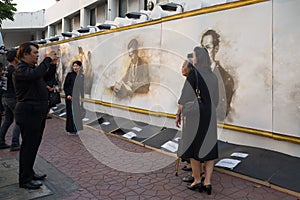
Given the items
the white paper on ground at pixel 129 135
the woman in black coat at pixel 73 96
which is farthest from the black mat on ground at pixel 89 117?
the white paper on ground at pixel 129 135

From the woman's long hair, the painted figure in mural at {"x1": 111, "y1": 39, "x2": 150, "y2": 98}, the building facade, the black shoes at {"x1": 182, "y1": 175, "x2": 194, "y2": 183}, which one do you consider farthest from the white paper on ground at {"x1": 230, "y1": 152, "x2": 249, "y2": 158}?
the painted figure in mural at {"x1": 111, "y1": 39, "x2": 150, "y2": 98}

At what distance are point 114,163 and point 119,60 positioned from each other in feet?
12.7

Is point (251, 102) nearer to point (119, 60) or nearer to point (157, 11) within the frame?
point (157, 11)

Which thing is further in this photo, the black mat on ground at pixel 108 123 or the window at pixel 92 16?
the window at pixel 92 16

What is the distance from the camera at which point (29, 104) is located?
3.54 metres

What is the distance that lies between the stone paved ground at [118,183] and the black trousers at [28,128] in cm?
39

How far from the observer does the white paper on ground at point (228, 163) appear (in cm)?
417

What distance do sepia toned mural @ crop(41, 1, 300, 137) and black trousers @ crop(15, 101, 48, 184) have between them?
10.0ft

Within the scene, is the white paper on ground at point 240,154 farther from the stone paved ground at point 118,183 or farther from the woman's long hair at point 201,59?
the woman's long hair at point 201,59

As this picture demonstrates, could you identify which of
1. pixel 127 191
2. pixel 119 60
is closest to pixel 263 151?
pixel 127 191

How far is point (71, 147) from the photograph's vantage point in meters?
5.71

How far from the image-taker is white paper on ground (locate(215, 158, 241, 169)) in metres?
4.17

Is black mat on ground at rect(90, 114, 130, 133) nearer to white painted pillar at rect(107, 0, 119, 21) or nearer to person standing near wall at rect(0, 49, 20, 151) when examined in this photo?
person standing near wall at rect(0, 49, 20, 151)

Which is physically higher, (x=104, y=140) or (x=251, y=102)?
(x=251, y=102)
